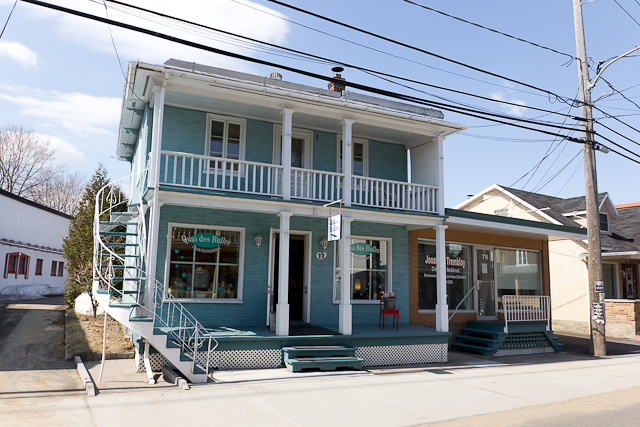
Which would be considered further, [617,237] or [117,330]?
[617,237]

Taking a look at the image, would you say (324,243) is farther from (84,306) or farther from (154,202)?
(84,306)

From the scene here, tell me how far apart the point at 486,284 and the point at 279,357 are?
8.36m

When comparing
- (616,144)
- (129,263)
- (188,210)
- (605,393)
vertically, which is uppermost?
(616,144)

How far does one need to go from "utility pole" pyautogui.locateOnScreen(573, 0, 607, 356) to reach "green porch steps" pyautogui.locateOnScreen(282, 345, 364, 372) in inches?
304

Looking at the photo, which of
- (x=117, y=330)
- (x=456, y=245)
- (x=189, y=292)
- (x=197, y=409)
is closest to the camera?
(x=197, y=409)

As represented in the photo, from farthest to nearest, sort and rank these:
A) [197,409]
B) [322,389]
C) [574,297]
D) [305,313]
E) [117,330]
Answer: [574,297]
[117,330]
[305,313]
[322,389]
[197,409]

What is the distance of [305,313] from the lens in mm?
12273

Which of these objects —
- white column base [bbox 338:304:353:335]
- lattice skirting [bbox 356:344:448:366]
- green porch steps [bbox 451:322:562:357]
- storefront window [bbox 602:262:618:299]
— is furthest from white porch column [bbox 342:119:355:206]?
storefront window [bbox 602:262:618:299]

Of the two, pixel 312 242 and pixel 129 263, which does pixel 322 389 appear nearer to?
pixel 312 242

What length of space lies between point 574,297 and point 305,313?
46.0 ft

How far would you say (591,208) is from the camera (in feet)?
44.7

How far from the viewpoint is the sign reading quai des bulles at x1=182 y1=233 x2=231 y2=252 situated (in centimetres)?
1119

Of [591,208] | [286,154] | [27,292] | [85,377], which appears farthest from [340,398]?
[27,292]

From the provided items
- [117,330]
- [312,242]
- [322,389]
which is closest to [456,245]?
[312,242]
